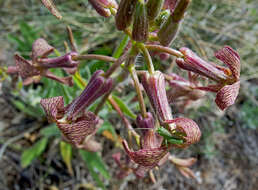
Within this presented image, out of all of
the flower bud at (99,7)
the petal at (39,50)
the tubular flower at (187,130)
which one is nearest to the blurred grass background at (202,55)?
the petal at (39,50)

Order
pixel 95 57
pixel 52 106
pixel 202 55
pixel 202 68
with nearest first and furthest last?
pixel 52 106, pixel 202 68, pixel 95 57, pixel 202 55

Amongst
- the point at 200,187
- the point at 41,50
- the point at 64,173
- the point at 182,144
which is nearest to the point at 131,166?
the point at 182,144

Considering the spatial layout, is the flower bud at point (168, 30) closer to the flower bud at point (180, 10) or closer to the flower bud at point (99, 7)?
the flower bud at point (180, 10)

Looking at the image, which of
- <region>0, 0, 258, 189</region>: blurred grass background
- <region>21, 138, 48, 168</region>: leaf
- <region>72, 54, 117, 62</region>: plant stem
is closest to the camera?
<region>72, 54, 117, 62</region>: plant stem

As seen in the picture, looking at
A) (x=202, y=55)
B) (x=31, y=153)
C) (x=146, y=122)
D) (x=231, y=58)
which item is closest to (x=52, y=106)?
(x=146, y=122)

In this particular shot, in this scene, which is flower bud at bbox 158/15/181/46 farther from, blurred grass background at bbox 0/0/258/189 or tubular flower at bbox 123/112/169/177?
blurred grass background at bbox 0/0/258/189

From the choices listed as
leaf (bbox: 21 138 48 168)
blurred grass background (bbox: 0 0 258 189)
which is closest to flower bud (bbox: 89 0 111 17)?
blurred grass background (bbox: 0 0 258 189)

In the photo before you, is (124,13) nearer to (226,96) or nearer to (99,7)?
(99,7)
